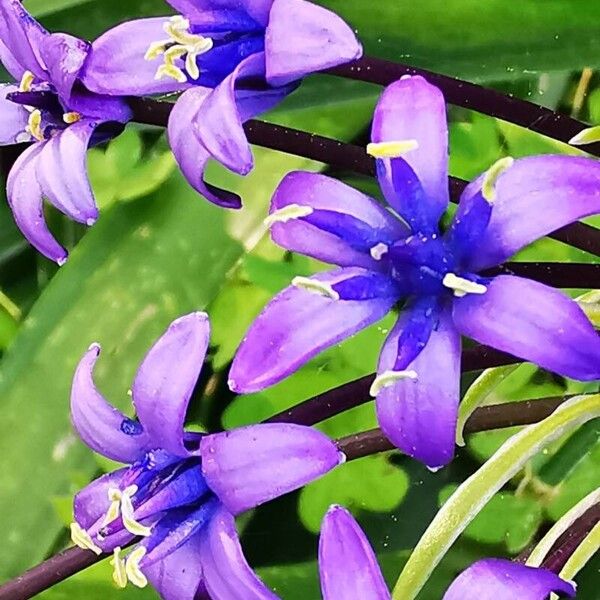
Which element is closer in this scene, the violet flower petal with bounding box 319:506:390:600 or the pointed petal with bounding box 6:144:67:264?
the violet flower petal with bounding box 319:506:390:600

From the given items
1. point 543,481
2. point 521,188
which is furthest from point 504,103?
point 543,481

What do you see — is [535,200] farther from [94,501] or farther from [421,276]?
[94,501]

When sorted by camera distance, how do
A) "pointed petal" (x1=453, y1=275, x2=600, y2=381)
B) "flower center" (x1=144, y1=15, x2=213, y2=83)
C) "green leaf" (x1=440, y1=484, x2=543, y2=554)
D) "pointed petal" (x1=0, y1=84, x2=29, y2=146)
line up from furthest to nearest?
"green leaf" (x1=440, y1=484, x2=543, y2=554)
"pointed petal" (x1=0, y1=84, x2=29, y2=146)
"flower center" (x1=144, y1=15, x2=213, y2=83)
"pointed petal" (x1=453, y1=275, x2=600, y2=381)

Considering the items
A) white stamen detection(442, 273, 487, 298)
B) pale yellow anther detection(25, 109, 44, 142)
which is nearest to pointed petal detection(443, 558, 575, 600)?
white stamen detection(442, 273, 487, 298)

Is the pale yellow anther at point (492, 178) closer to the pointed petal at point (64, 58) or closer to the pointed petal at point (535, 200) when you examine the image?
the pointed petal at point (535, 200)

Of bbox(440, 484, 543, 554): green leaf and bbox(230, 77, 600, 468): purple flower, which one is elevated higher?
bbox(230, 77, 600, 468): purple flower

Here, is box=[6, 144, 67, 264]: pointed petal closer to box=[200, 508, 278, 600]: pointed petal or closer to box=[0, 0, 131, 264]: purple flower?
box=[0, 0, 131, 264]: purple flower
